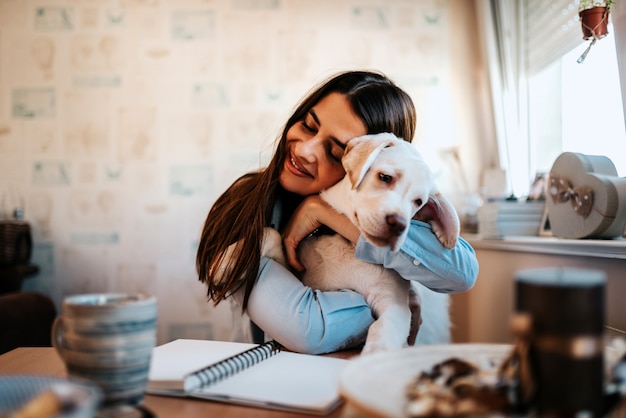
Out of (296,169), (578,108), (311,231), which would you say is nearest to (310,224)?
(311,231)

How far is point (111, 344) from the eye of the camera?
444 mm

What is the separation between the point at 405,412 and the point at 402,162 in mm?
641

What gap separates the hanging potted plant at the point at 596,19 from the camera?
1391 mm

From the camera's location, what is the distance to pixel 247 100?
2850 millimetres

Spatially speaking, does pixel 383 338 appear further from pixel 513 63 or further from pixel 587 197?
pixel 513 63

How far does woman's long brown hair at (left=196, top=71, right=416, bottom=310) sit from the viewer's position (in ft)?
3.30

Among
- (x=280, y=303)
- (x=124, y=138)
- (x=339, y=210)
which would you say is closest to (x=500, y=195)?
(x=339, y=210)

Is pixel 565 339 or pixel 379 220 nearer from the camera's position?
pixel 565 339

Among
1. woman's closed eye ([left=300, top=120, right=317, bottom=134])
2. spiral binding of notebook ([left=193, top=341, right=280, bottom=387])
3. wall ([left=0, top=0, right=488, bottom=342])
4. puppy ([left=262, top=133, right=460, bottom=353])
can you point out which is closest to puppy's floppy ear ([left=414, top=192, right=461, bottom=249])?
puppy ([left=262, top=133, right=460, bottom=353])

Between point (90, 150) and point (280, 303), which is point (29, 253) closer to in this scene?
point (90, 150)

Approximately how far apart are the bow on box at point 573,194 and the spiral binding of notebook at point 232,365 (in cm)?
104

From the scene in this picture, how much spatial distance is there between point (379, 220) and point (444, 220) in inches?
6.7

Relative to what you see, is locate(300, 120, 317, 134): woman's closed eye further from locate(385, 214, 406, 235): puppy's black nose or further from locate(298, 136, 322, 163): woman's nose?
locate(385, 214, 406, 235): puppy's black nose

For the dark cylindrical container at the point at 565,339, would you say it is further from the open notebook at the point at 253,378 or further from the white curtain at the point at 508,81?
the white curtain at the point at 508,81
